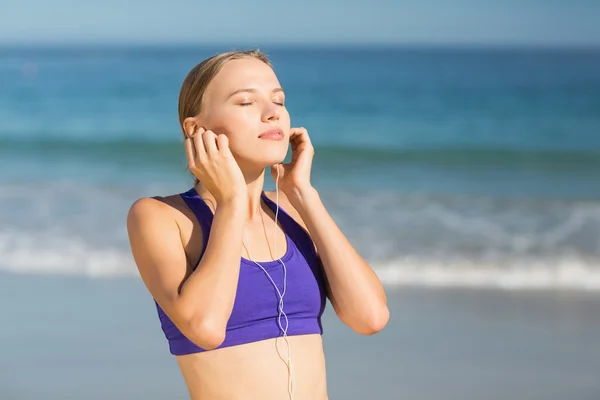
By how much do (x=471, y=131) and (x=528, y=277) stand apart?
13117 millimetres

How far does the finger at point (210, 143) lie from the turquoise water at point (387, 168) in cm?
372

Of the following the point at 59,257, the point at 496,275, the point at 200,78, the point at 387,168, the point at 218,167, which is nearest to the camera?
the point at 218,167

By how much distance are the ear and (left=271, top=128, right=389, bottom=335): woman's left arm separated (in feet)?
1.07

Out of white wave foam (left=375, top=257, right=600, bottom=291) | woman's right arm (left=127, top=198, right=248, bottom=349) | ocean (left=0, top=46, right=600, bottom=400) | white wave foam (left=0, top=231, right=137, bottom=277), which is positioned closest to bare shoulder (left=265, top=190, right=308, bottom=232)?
woman's right arm (left=127, top=198, right=248, bottom=349)

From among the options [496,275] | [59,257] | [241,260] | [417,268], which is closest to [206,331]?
[241,260]

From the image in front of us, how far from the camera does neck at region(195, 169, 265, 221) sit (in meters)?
2.78

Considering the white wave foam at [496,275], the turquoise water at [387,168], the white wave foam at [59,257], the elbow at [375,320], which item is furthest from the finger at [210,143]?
the white wave foam at [59,257]

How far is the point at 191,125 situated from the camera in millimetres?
2801

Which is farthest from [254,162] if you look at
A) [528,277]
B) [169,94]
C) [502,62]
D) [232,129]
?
[502,62]

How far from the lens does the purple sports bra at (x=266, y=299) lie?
2.61m

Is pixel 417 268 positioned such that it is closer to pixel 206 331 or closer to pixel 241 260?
pixel 241 260

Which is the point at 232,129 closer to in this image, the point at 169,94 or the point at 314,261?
the point at 314,261

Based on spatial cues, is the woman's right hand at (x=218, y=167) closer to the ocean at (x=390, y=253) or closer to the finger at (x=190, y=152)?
the finger at (x=190, y=152)

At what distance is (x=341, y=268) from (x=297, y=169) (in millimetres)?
338
